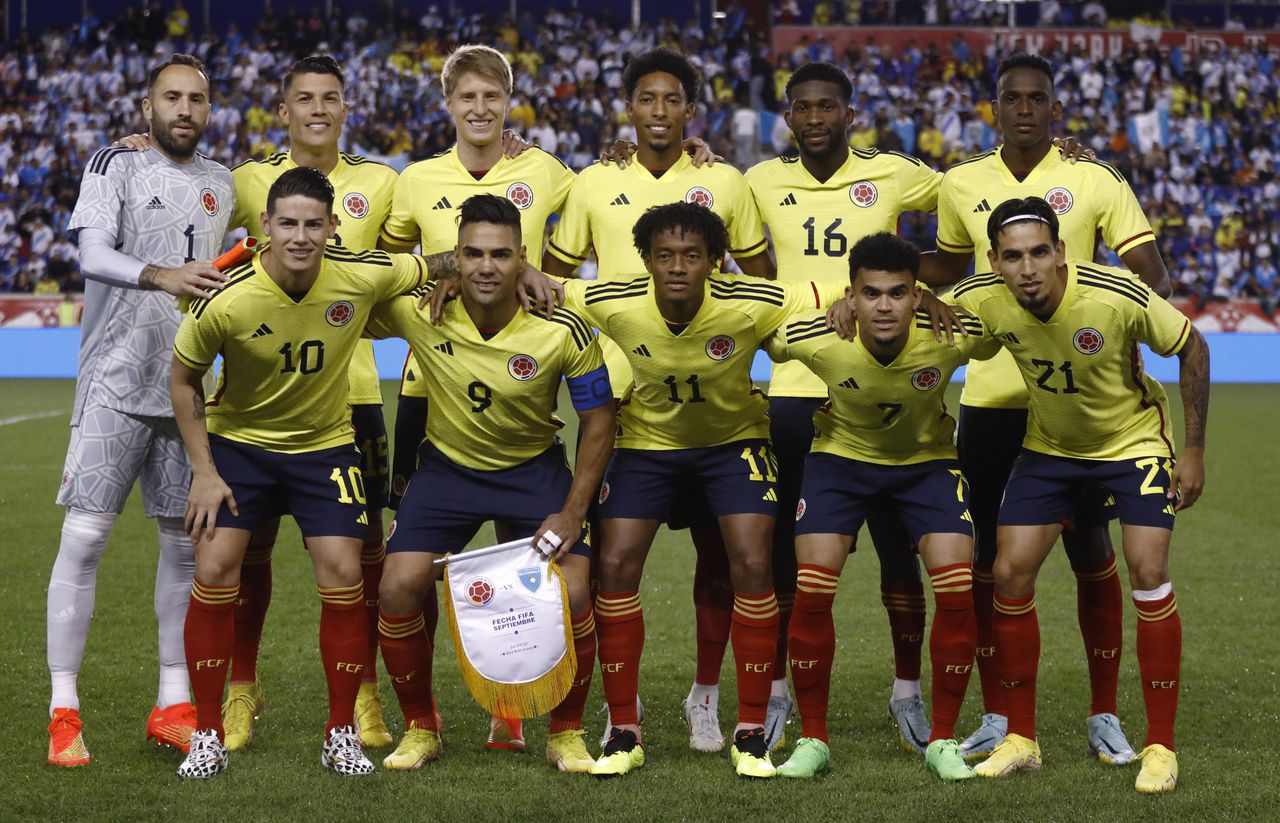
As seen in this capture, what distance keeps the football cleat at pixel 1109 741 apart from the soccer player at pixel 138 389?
3.09 metres

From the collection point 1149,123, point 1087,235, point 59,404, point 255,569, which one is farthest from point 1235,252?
point 255,569

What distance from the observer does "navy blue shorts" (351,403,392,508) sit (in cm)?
546

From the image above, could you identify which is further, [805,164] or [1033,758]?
[805,164]

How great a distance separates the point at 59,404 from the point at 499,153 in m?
12.3

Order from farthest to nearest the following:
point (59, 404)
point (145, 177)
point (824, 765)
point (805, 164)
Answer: point (59, 404) → point (805, 164) → point (145, 177) → point (824, 765)

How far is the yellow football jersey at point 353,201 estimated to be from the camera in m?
5.50

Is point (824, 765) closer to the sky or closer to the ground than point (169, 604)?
closer to the ground

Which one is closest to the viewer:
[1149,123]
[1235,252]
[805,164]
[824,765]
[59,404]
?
[824,765]

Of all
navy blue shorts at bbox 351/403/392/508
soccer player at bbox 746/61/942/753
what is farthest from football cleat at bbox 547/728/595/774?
navy blue shorts at bbox 351/403/392/508

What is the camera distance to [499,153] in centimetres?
558

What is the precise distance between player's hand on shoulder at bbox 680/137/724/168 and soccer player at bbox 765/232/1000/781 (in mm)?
824

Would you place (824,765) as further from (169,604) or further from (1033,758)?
(169,604)

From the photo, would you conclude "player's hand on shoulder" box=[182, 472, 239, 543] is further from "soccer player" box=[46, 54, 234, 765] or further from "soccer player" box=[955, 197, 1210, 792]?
"soccer player" box=[955, 197, 1210, 792]

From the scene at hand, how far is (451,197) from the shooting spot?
5.48 meters
